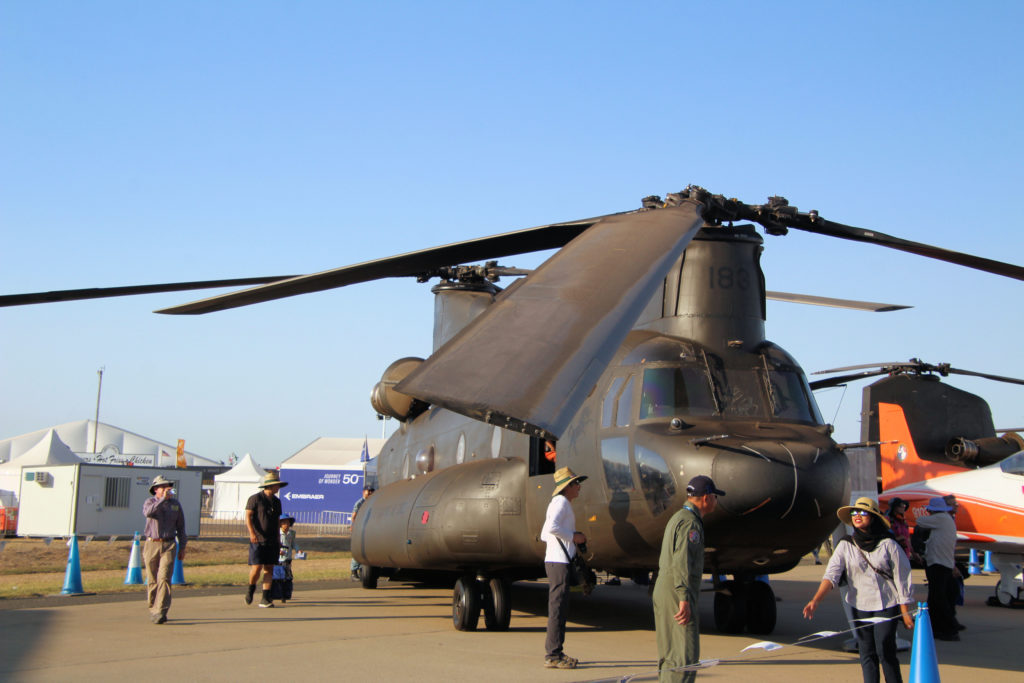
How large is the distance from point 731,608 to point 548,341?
6435 millimetres

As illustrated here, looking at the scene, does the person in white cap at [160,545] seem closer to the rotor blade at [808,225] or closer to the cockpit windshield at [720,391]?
the cockpit windshield at [720,391]

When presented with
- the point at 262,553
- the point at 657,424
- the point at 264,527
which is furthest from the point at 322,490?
the point at 657,424

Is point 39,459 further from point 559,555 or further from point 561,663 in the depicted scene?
point 561,663

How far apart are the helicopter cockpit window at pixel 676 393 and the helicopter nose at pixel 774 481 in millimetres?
773

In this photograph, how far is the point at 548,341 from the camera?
4.27m

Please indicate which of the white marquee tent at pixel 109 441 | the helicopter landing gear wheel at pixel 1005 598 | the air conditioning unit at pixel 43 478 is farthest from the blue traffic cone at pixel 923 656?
the white marquee tent at pixel 109 441

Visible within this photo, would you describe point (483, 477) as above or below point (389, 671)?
above

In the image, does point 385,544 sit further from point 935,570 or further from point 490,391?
point 490,391

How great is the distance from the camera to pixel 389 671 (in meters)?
7.38

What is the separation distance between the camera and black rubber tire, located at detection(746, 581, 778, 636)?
961cm

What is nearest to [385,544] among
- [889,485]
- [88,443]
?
[889,485]

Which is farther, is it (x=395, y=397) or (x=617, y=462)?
(x=395, y=397)

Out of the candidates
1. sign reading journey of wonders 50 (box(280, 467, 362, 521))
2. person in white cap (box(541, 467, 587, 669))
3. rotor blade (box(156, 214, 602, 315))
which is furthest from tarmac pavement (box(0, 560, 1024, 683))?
sign reading journey of wonders 50 (box(280, 467, 362, 521))

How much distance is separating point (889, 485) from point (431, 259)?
1563 centimetres
